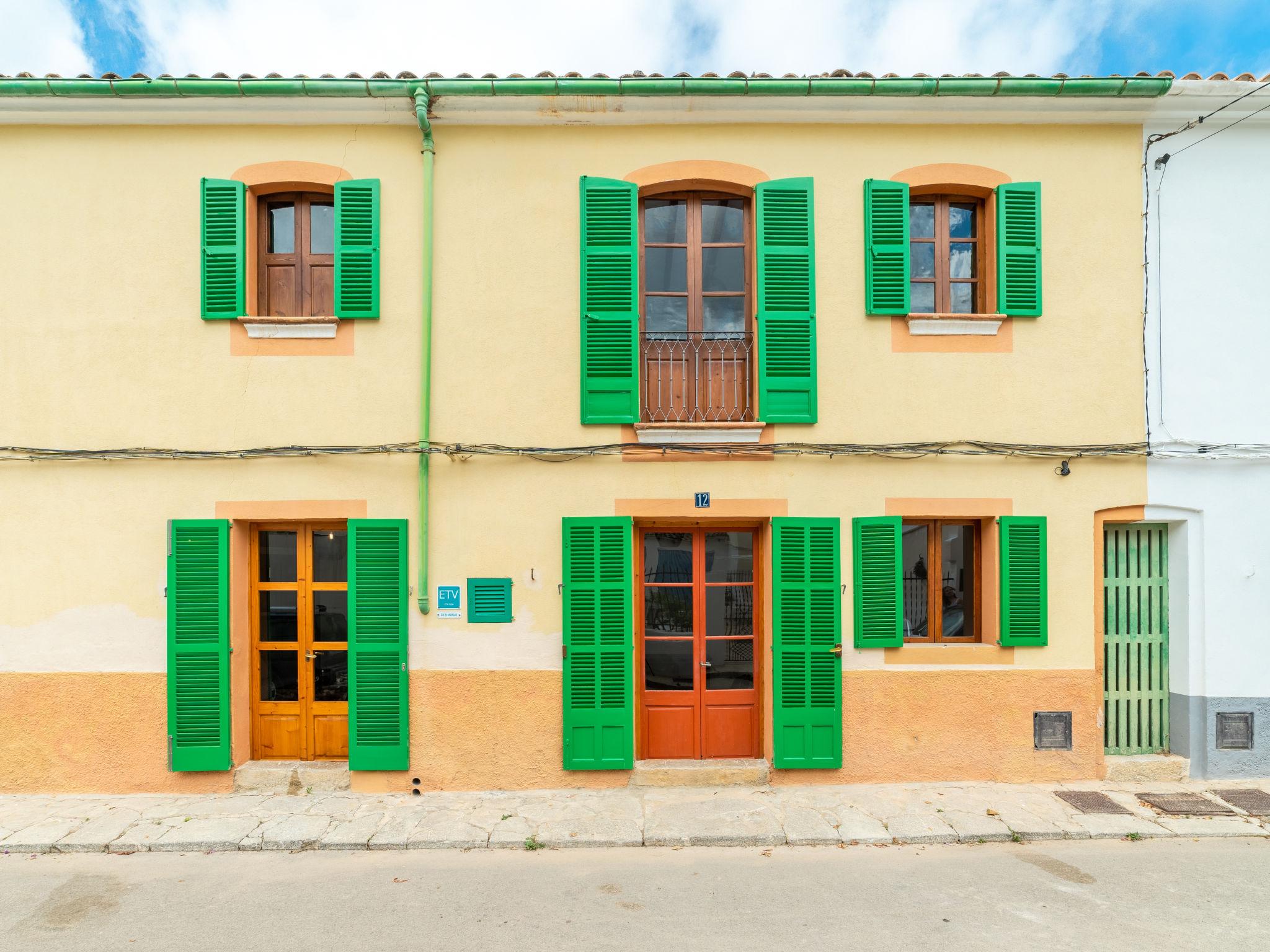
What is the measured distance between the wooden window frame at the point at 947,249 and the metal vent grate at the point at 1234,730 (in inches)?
177

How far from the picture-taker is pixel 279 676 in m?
6.83

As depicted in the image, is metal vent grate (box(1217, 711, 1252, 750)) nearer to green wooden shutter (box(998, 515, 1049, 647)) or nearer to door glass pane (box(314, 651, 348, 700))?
green wooden shutter (box(998, 515, 1049, 647))

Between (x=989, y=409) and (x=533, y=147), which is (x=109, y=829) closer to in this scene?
(x=533, y=147)

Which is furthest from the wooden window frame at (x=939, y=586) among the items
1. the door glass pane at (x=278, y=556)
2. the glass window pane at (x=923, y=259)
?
the door glass pane at (x=278, y=556)

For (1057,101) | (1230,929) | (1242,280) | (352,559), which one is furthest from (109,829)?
(1242,280)

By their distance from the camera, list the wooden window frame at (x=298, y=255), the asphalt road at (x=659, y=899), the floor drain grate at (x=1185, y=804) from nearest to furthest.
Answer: the asphalt road at (x=659, y=899)
the floor drain grate at (x=1185, y=804)
the wooden window frame at (x=298, y=255)

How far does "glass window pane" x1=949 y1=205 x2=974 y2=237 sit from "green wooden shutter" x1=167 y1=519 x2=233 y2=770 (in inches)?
297

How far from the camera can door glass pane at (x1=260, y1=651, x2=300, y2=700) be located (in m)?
6.81

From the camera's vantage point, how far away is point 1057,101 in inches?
255

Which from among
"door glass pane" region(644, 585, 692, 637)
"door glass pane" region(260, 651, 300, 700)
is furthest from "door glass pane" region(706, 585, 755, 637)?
"door glass pane" region(260, 651, 300, 700)

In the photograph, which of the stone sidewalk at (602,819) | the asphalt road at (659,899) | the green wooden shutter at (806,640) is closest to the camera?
the asphalt road at (659,899)

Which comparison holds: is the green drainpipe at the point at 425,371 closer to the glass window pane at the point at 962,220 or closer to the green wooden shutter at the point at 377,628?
the green wooden shutter at the point at 377,628

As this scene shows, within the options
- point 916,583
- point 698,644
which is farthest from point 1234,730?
point 698,644

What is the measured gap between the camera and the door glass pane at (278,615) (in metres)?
6.83
